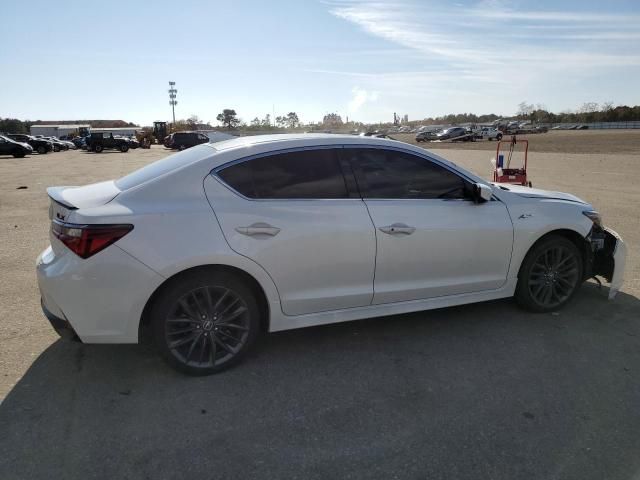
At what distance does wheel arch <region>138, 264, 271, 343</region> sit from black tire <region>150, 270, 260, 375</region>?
2 cm

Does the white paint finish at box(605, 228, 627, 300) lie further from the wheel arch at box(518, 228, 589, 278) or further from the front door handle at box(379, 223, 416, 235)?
the front door handle at box(379, 223, 416, 235)

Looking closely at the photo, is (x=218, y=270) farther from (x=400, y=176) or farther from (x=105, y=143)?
(x=105, y=143)

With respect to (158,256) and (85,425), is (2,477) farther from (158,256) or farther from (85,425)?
(158,256)

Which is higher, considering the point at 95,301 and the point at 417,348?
the point at 95,301

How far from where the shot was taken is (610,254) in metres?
4.71

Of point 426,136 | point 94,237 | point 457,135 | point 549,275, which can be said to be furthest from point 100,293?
point 426,136

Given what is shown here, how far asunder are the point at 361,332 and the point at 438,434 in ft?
4.79

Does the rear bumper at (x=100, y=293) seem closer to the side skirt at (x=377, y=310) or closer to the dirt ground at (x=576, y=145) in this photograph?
the side skirt at (x=377, y=310)

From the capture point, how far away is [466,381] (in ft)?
11.3

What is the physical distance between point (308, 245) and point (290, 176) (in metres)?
0.54

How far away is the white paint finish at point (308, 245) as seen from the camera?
3424 mm

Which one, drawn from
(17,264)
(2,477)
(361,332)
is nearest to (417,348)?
(361,332)

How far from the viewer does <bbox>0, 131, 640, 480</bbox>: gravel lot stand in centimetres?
262

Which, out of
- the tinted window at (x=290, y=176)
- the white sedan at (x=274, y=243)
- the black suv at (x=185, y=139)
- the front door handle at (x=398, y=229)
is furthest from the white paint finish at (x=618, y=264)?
the black suv at (x=185, y=139)
